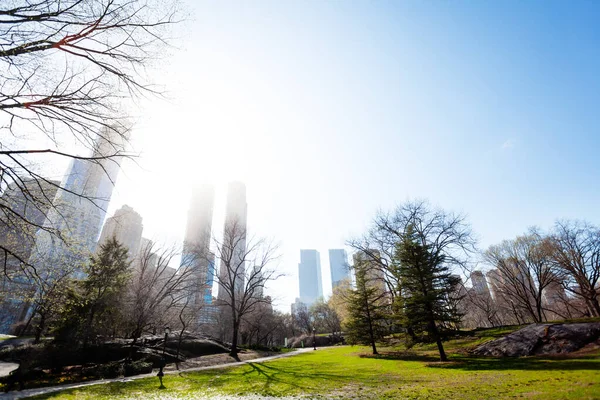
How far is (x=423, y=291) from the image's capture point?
16531mm

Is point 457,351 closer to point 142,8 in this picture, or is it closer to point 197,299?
point 142,8

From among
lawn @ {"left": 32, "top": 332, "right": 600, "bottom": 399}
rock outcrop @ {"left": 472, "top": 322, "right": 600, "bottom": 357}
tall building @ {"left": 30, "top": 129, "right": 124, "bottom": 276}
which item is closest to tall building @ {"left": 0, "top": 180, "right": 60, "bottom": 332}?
tall building @ {"left": 30, "top": 129, "right": 124, "bottom": 276}

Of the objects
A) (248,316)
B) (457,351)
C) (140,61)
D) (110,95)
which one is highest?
(140,61)

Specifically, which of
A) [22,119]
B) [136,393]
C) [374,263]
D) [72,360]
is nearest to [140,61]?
[22,119]

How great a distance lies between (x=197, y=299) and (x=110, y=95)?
124ft

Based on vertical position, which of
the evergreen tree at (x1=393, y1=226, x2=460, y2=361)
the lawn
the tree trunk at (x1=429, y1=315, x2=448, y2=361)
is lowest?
the lawn

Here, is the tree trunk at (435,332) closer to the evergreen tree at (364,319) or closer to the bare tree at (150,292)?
the evergreen tree at (364,319)

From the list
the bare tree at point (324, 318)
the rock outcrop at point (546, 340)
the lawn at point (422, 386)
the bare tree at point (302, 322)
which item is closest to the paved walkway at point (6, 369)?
the lawn at point (422, 386)

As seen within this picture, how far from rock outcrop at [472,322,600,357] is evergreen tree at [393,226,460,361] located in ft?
9.84

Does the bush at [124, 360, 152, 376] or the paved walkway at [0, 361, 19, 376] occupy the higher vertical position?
the paved walkway at [0, 361, 19, 376]

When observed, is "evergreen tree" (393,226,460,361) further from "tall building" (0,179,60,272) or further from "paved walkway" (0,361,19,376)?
"paved walkway" (0,361,19,376)

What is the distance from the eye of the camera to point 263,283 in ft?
98.1

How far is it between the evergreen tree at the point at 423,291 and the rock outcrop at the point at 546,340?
3.00 meters

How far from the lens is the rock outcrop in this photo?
13.8m
